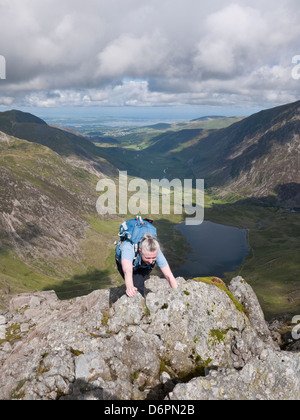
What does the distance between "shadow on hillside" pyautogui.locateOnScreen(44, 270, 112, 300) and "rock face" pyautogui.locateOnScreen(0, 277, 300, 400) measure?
5197 inches

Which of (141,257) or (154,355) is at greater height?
(141,257)

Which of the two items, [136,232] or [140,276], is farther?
[140,276]

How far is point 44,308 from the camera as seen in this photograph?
136 ft

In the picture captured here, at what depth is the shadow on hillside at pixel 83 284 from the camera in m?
153

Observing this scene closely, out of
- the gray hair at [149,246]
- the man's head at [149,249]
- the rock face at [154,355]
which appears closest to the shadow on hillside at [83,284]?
the rock face at [154,355]

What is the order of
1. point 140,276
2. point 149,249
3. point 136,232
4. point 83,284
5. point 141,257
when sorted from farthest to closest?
point 83,284 → point 140,276 → point 136,232 → point 141,257 → point 149,249

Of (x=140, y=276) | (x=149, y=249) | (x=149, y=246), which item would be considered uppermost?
(x=149, y=246)

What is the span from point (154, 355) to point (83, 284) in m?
158

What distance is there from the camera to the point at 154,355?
20.6 m

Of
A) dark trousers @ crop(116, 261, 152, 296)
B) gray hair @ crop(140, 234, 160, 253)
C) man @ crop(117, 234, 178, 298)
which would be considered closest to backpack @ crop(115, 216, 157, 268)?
man @ crop(117, 234, 178, 298)

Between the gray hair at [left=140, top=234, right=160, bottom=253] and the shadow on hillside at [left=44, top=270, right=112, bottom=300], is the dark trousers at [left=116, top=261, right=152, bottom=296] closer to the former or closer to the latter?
the gray hair at [left=140, top=234, right=160, bottom=253]

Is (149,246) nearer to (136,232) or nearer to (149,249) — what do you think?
(149,249)

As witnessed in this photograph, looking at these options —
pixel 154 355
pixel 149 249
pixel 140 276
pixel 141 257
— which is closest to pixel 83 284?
pixel 140 276

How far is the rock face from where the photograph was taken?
56.6 ft
